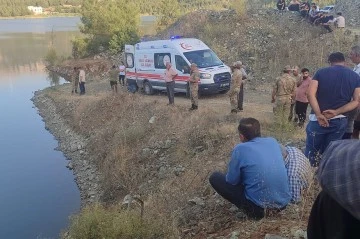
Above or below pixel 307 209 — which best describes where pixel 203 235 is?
below

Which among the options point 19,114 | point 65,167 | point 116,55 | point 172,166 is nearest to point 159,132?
point 172,166

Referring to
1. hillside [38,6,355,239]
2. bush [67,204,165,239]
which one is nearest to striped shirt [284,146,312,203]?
hillside [38,6,355,239]

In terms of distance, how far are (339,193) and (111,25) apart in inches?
1406

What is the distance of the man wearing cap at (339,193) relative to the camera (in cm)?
132

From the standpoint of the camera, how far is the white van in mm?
14094

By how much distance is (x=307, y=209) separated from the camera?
4.39m

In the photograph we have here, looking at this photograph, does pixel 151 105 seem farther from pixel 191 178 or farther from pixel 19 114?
pixel 19 114

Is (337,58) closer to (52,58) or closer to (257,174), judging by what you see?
(257,174)

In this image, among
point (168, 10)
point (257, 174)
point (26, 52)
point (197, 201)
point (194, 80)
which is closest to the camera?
point (257, 174)

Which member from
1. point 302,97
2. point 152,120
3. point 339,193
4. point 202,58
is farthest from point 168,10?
point 339,193

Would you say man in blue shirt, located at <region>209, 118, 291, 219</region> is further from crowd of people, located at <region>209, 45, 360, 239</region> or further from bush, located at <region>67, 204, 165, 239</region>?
bush, located at <region>67, 204, 165, 239</region>

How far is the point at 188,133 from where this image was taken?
10516mm

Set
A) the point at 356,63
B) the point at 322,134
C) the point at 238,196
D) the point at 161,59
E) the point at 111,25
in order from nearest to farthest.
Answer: the point at 238,196 < the point at 322,134 < the point at 356,63 < the point at 161,59 < the point at 111,25

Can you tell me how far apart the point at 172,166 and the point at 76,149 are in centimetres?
596
